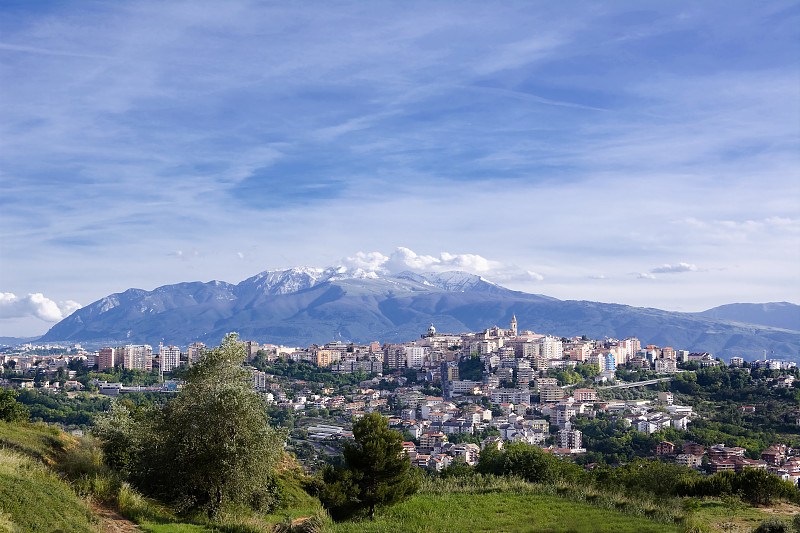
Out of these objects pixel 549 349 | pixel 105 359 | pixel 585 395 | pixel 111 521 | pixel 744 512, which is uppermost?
pixel 111 521

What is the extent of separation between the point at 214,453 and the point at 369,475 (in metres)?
2.75

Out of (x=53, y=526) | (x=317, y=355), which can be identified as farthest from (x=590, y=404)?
(x=53, y=526)

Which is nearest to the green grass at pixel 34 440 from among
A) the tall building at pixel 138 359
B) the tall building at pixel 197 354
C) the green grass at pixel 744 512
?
the tall building at pixel 197 354

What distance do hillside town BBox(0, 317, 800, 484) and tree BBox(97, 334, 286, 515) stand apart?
2605cm

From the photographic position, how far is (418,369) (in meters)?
109

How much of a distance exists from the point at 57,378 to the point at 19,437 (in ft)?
257

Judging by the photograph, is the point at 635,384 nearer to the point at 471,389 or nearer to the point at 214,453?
the point at 471,389

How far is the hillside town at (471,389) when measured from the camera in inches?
2101

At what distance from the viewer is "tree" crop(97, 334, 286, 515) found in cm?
1131

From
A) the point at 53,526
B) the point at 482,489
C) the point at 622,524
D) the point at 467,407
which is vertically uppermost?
the point at 622,524

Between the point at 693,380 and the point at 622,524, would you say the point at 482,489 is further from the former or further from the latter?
the point at 693,380

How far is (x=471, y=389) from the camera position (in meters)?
90.4

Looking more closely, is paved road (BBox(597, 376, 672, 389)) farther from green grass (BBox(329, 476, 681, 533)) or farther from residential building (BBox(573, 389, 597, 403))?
green grass (BBox(329, 476, 681, 533))

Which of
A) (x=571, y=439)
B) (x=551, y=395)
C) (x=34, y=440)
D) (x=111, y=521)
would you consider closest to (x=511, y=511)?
(x=111, y=521)
